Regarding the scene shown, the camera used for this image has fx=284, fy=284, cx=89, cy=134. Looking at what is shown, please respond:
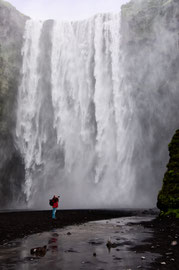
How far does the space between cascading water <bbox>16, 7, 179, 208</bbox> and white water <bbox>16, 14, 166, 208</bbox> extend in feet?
0.45

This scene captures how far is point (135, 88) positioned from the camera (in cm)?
4250

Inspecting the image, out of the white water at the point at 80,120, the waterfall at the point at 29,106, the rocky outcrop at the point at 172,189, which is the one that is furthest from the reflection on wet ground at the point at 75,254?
the waterfall at the point at 29,106

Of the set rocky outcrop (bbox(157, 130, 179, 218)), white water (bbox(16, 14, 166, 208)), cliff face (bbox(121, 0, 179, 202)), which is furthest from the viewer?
cliff face (bbox(121, 0, 179, 202))

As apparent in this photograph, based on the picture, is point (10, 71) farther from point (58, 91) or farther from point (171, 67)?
point (171, 67)

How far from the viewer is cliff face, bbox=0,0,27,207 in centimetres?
4100

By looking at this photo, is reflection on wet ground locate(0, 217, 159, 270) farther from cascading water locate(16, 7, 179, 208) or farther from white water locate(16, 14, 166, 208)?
cascading water locate(16, 7, 179, 208)

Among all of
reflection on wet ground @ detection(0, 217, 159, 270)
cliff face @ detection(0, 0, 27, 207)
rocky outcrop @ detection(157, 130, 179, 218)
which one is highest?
cliff face @ detection(0, 0, 27, 207)

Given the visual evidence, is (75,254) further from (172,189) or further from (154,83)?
(154,83)

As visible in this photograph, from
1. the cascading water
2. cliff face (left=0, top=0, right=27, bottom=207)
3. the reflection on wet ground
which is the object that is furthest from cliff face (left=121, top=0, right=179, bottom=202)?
the reflection on wet ground

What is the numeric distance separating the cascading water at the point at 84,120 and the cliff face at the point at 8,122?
1278 millimetres

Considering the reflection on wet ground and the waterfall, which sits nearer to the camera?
the reflection on wet ground

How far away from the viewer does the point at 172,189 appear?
19.1 meters

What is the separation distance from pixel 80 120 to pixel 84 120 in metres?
0.66

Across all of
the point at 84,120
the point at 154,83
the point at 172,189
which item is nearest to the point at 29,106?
the point at 84,120
